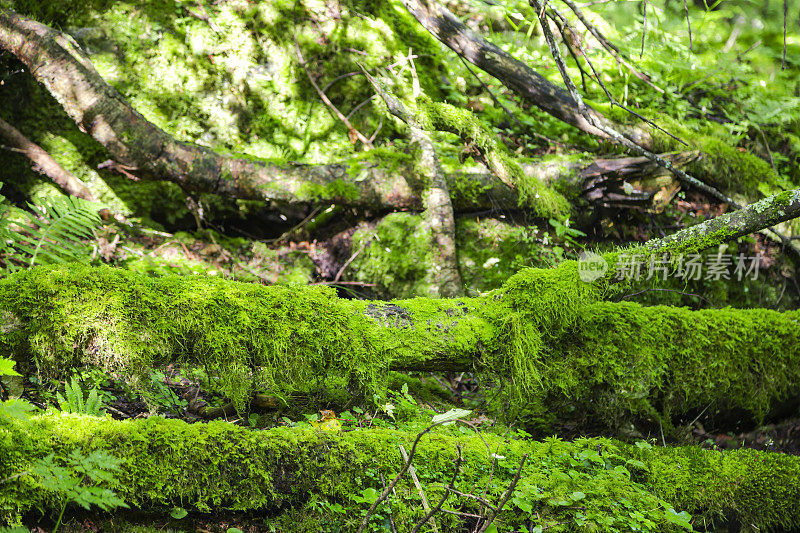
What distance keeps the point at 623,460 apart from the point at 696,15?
971 cm

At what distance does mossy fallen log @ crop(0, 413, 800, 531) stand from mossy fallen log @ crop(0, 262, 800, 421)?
0.58 m

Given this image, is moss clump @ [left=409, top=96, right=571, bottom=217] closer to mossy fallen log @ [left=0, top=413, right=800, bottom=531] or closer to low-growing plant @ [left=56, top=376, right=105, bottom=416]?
mossy fallen log @ [left=0, top=413, right=800, bottom=531]

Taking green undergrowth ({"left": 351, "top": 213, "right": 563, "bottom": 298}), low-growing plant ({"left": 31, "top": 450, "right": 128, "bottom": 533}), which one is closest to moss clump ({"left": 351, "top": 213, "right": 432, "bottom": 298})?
green undergrowth ({"left": 351, "top": 213, "right": 563, "bottom": 298})

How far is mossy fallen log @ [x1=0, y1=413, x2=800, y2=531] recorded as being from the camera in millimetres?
2170

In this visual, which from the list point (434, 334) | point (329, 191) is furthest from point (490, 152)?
point (434, 334)

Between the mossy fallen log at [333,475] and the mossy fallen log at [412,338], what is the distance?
1.89 feet

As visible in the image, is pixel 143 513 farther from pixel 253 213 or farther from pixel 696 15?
pixel 696 15

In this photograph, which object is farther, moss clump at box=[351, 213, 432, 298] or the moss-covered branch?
moss clump at box=[351, 213, 432, 298]

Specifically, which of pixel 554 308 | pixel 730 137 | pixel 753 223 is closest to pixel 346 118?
pixel 554 308

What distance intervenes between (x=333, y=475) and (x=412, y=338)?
112 cm

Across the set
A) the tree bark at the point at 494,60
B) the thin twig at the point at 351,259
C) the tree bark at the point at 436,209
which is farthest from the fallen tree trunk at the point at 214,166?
the tree bark at the point at 494,60

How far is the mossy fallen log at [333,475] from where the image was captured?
7.12 ft

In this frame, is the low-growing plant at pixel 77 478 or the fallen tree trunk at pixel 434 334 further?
the fallen tree trunk at pixel 434 334

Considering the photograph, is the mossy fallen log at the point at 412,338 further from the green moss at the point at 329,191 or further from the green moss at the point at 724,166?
the green moss at the point at 329,191
